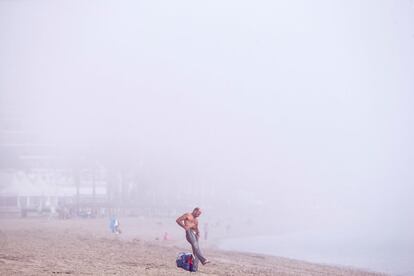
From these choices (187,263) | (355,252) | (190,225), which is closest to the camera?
(190,225)

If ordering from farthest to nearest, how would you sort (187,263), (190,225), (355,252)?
(355,252)
(187,263)
(190,225)

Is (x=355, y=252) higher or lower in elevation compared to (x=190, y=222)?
lower

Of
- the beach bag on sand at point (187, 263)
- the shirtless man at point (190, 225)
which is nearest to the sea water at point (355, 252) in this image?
the beach bag on sand at point (187, 263)

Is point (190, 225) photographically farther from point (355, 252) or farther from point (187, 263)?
point (355, 252)

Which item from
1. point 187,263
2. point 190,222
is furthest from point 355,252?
point 190,222

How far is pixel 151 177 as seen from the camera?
9575cm

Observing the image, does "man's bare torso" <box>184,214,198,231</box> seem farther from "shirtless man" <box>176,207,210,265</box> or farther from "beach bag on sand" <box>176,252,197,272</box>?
"beach bag on sand" <box>176,252,197,272</box>

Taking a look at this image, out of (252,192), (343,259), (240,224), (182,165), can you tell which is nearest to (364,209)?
(252,192)

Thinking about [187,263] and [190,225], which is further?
[187,263]

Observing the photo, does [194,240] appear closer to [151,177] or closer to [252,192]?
[151,177]

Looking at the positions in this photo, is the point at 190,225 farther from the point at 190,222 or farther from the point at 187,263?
the point at 187,263

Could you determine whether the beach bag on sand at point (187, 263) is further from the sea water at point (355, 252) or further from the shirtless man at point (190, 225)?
the sea water at point (355, 252)

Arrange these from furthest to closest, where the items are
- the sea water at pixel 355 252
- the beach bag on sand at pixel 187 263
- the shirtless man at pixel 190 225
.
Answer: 1. the sea water at pixel 355 252
2. the beach bag on sand at pixel 187 263
3. the shirtless man at pixel 190 225

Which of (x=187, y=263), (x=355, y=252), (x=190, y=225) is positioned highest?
(x=190, y=225)
